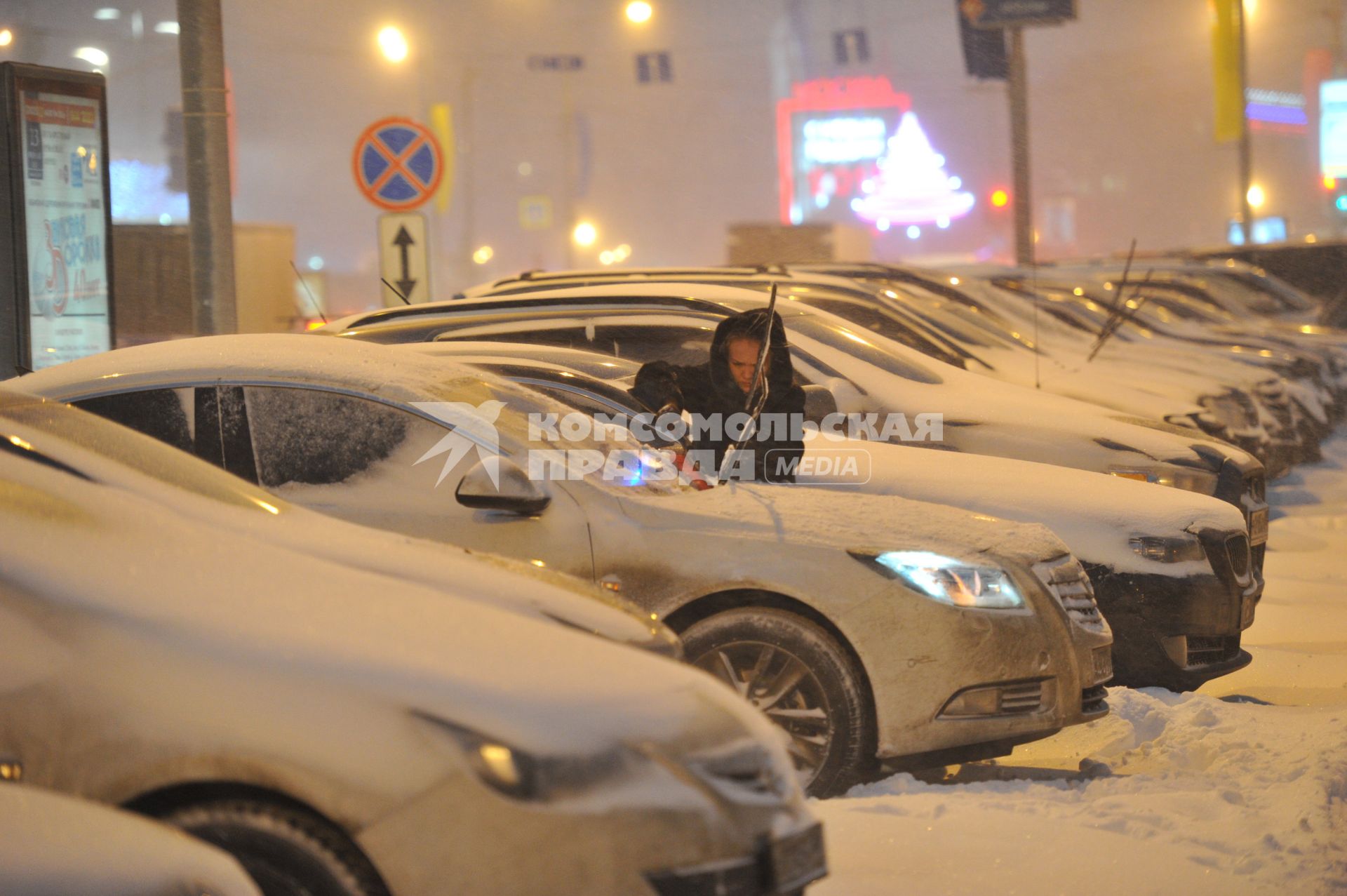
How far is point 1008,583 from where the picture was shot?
4547 millimetres

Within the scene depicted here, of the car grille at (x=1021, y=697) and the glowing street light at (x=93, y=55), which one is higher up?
the glowing street light at (x=93, y=55)

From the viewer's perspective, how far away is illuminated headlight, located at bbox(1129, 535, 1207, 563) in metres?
5.73

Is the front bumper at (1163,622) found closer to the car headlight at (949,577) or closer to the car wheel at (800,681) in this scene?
the car headlight at (949,577)

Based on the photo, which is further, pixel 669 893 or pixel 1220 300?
pixel 1220 300

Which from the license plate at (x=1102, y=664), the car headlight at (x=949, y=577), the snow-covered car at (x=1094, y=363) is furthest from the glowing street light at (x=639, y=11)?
the car headlight at (x=949, y=577)

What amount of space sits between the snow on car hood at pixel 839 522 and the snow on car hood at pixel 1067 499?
82cm

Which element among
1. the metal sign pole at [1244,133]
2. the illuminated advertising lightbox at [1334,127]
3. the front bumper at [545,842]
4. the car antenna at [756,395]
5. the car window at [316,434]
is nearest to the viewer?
the front bumper at [545,842]

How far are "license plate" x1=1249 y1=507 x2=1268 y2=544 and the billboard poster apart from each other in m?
6.83

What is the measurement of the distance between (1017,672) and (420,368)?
7.29 feet

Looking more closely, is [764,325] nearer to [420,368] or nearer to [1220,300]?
[420,368]

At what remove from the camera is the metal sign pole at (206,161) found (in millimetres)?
8664

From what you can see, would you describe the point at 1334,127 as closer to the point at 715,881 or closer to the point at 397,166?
the point at 397,166

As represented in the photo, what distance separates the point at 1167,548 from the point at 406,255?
7.10m

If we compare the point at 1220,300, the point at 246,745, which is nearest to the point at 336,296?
the point at 1220,300
